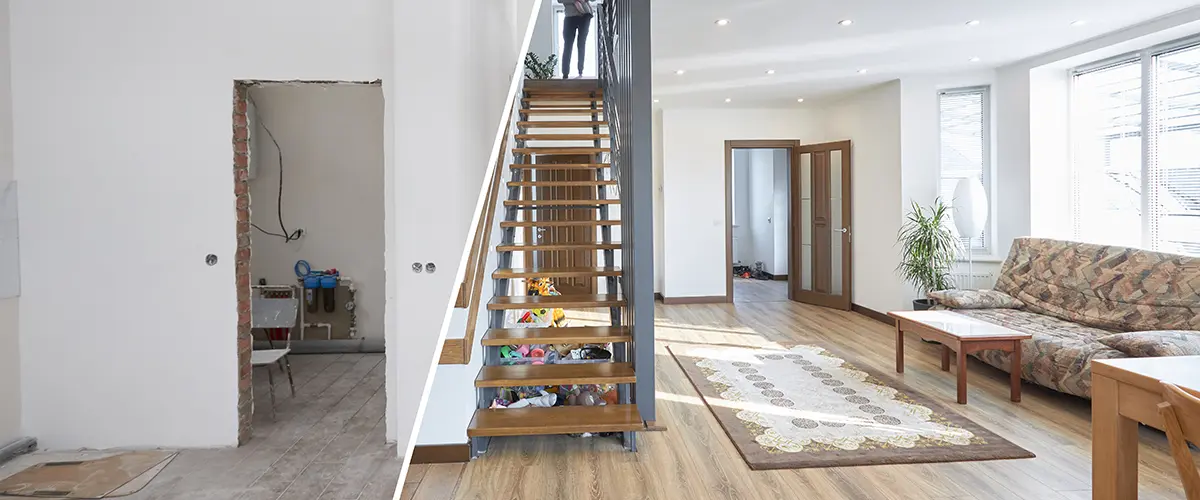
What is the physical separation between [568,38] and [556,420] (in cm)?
463

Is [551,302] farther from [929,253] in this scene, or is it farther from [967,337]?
[929,253]

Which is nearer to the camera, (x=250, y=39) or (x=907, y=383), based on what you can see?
(x=250, y=39)

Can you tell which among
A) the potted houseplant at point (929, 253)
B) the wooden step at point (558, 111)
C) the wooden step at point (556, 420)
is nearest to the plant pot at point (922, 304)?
the potted houseplant at point (929, 253)

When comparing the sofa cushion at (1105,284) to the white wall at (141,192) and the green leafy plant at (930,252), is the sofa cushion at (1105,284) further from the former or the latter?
the white wall at (141,192)

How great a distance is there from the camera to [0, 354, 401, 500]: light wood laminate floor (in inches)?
115

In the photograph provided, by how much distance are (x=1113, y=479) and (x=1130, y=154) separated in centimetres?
417

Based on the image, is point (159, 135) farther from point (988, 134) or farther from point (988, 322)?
point (988, 134)

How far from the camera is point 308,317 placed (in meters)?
5.71

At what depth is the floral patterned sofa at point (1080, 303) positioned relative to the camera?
13.3 ft

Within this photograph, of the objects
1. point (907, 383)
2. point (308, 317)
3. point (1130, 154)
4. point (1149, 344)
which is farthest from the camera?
point (308, 317)

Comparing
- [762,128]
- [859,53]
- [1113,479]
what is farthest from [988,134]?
[1113,479]

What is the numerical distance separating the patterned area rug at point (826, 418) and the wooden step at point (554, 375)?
66 centimetres

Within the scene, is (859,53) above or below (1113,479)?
above

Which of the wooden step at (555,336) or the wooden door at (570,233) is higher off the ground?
the wooden door at (570,233)
